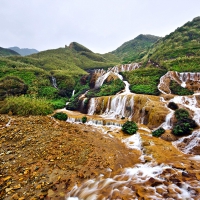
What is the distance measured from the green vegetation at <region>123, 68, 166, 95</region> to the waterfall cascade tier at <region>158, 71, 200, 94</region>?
1.03 m

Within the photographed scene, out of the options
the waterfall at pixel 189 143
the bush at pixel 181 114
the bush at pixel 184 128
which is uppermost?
the bush at pixel 181 114

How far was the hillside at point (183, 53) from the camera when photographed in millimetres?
29225

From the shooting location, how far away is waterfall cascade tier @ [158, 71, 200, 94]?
75.7 feet

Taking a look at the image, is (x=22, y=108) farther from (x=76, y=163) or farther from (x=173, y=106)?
(x=173, y=106)

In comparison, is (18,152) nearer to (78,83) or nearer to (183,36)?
(78,83)

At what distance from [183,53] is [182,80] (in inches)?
587

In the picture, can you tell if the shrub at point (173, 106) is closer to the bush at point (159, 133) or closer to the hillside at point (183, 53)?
the bush at point (159, 133)

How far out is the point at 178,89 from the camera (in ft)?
74.9

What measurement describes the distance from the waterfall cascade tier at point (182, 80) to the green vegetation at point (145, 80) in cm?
103

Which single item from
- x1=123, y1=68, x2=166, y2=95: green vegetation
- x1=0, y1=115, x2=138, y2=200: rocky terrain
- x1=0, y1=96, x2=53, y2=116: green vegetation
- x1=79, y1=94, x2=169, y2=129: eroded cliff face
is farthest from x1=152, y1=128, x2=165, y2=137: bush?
x1=0, y1=96, x2=53, y2=116: green vegetation

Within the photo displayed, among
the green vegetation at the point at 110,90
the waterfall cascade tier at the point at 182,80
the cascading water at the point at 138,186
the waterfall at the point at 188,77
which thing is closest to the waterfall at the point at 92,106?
the green vegetation at the point at 110,90

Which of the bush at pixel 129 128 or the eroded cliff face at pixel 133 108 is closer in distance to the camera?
the bush at pixel 129 128

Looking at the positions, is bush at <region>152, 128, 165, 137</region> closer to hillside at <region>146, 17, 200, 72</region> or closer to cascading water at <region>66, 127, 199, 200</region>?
cascading water at <region>66, 127, 199, 200</region>

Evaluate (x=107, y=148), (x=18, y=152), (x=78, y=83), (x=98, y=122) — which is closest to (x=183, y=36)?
(x=78, y=83)
